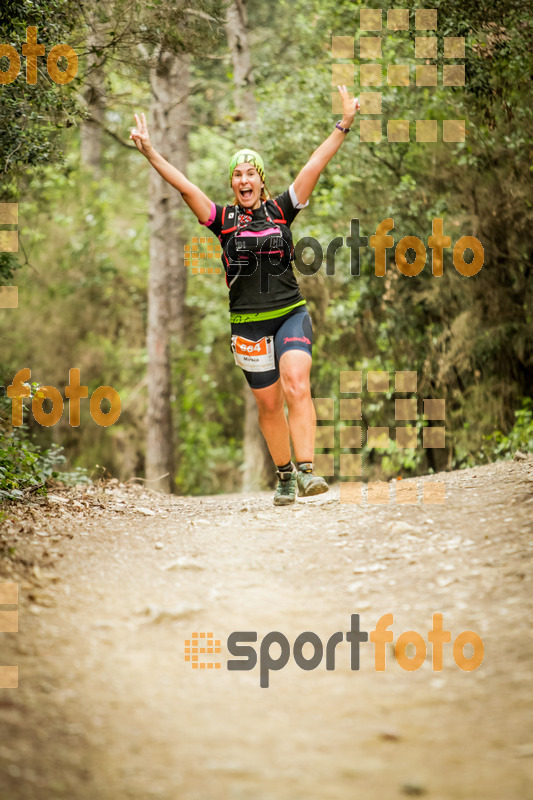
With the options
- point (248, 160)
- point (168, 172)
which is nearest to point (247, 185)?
point (248, 160)

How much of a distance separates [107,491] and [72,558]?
265 cm

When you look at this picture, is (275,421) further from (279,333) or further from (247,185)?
(247,185)

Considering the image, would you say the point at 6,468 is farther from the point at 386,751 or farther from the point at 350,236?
the point at 350,236

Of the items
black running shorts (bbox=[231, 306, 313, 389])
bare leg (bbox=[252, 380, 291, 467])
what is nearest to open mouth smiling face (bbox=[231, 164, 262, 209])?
black running shorts (bbox=[231, 306, 313, 389])

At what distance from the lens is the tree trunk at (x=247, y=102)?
39.0ft

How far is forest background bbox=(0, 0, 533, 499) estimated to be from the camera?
22.4 feet

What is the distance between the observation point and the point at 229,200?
40.6 ft

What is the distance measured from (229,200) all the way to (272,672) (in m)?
10.5

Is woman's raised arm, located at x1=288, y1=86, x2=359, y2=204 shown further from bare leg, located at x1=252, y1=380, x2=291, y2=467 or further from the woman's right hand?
bare leg, located at x1=252, y1=380, x2=291, y2=467

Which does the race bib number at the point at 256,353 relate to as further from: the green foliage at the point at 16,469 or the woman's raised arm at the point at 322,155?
the green foliage at the point at 16,469

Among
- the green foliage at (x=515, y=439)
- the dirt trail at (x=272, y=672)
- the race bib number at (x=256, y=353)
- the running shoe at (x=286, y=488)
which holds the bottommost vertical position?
the dirt trail at (x=272, y=672)

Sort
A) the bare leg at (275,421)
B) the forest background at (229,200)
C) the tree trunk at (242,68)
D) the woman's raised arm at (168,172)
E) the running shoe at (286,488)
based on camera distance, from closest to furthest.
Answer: the woman's raised arm at (168,172), the bare leg at (275,421), the running shoe at (286,488), the forest background at (229,200), the tree trunk at (242,68)

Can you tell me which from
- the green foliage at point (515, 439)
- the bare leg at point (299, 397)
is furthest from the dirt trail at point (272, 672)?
the green foliage at point (515, 439)

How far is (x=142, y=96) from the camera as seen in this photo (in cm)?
1432
